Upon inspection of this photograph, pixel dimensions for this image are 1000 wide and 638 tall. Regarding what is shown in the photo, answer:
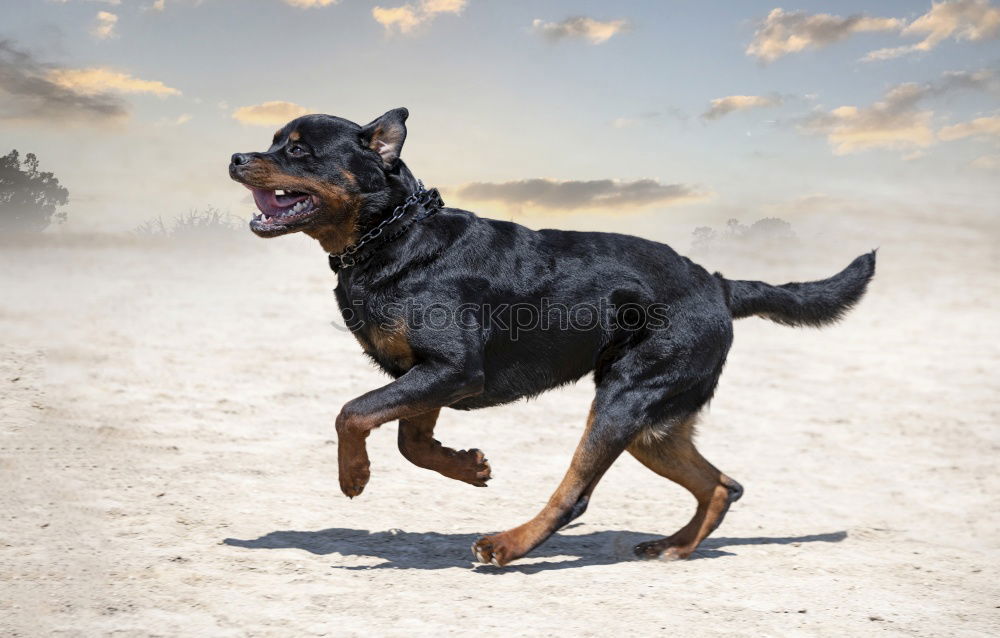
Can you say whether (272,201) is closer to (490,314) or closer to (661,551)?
(490,314)

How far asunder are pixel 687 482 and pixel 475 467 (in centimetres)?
132

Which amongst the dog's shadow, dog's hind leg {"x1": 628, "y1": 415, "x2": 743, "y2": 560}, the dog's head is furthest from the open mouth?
dog's hind leg {"x1": 628, "y1": 415, "x2": 743, "y2": 560}

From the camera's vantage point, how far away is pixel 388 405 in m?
4.88

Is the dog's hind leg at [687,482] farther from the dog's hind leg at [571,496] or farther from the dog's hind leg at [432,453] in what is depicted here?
the dog's hind leg at [432,453]

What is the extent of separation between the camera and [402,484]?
7.22 m

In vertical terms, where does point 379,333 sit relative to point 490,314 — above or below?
below

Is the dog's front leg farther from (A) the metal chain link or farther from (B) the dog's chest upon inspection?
(A) the metal chain link

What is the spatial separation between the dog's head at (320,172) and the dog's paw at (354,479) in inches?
47.3

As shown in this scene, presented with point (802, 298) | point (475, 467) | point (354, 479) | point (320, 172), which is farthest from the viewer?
point (802, 298)

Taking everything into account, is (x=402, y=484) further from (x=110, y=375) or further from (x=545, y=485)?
(x=110, y=375)

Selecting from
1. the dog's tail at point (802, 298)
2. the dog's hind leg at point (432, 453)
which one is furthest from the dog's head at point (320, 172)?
the dog's tail at point (802, 298)

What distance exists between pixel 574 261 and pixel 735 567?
1.96 metres

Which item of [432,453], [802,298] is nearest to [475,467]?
[432,453]

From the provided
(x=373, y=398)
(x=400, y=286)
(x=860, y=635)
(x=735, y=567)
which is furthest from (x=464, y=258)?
(x=860, y=635)
